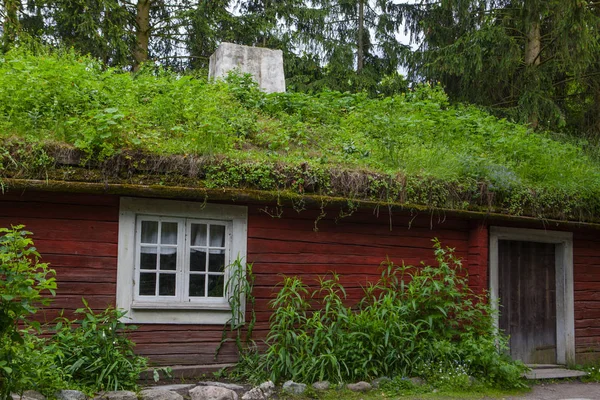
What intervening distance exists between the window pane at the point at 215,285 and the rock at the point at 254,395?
1.40 m

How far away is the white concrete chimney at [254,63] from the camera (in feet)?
39.7

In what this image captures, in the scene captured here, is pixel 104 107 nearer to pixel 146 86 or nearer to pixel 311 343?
pixel 146 86

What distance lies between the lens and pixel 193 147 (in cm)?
750

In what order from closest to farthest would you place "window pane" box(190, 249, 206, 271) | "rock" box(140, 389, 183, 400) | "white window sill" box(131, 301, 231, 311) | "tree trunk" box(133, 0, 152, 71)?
"rock" box(140, 389, 183, 400) → "white window sill" box(131, 301, 231, 311) → "window pane" box(190, 249, 206, 271) → "tree trunk" box(133, 0, 152, 71)

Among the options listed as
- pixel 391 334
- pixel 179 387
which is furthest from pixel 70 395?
pixel 391 334

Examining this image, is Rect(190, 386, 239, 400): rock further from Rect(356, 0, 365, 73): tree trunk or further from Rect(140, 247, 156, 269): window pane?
Rect(356, 0, 365, 73): tree trunk

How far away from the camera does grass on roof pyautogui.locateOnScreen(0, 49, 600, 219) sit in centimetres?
736

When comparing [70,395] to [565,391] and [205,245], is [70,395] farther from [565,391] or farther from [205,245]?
[565,391]

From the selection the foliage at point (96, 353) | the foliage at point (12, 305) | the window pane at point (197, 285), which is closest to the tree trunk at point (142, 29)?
the window pane at point (197, 285)

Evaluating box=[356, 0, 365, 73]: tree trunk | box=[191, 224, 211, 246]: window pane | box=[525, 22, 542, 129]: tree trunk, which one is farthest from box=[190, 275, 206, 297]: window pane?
box=[356, 0, 365, 73]: tree trunk

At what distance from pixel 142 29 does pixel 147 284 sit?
33.3 ft

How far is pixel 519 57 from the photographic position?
14.5 m

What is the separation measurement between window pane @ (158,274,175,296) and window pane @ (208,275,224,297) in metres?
0.44

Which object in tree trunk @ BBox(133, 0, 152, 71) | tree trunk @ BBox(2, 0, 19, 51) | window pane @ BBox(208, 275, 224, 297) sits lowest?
window pane @ BBox(208, 275, 224, 297)
